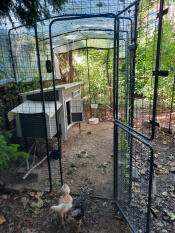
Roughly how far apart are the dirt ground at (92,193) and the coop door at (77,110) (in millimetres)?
793

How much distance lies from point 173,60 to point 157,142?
2.25m

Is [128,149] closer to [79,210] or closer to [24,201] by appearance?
[79,210]

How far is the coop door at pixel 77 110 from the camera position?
4707 mm

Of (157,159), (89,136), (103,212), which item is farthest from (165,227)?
(89,136)

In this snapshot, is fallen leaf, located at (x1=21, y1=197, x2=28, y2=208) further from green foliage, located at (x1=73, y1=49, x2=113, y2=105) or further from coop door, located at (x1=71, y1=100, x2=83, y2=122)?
green foliage, located at (x1=73, y1=49, x2=113, y2=105)

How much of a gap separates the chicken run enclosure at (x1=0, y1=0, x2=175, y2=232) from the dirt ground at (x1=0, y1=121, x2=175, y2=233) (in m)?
0.08

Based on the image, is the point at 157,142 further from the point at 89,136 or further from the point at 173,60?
the point at 173,60

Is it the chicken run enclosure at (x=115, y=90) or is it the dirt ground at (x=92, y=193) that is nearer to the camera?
the chicken run enclosure at (x=115, y=90)

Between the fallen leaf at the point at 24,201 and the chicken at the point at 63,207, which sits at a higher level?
the chicken at the point at 63,207

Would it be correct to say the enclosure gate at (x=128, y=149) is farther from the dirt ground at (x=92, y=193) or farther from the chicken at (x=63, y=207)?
the chicken at (x=63, y=207)

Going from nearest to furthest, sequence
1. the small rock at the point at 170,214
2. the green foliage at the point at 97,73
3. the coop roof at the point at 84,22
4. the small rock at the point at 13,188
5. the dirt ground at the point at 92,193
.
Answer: the dirt ground at the point at 92,193 → the small rock at the point at 170,214 → the coop roof at the point at 84,22 → the small rock at the point at 13,188 → the green foliage at the point at 97,73

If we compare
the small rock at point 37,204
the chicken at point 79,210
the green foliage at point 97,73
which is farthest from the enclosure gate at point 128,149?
the green foliage at point 97,73

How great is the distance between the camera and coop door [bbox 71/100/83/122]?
4707mm

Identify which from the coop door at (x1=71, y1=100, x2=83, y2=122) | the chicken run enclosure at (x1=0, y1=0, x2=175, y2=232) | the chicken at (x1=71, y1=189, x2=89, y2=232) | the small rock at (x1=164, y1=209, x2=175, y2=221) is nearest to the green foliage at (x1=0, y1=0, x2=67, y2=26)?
the chicken run enclosure at (x1=0, y1=0, x2=175, y2=232)
